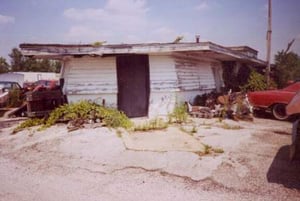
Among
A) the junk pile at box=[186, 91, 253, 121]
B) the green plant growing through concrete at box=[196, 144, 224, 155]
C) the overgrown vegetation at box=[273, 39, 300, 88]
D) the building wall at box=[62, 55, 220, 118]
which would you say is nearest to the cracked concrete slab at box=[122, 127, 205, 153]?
the green plant growing through concrete at box=[196, 144, 224, 155]

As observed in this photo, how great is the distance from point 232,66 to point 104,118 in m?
12.1

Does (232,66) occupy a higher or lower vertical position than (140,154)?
higher

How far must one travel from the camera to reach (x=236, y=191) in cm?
446

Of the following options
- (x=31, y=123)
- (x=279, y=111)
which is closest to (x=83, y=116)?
(x=31, y=123)

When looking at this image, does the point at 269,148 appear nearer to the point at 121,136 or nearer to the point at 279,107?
the point at 121,136

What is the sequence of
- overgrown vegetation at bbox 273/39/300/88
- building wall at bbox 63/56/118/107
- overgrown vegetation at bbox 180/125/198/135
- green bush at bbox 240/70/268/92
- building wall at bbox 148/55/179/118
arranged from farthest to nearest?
overgrown vegetation at bbox 273/39/300/88, green bush at bbox 240/70/268/92, building wall at bbox 148/55/179/118, building wall at bbox 63/56/118/107, overgrown vegetation at bbox 180/125/198/135

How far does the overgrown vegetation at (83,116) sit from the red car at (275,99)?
5.35 metres

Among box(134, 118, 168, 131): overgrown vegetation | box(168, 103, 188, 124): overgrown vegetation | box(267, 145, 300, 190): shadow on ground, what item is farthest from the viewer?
box(168, 103, 188, 124): overgrown vegetation

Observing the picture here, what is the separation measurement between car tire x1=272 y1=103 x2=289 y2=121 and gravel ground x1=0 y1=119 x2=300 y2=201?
273 centimetres

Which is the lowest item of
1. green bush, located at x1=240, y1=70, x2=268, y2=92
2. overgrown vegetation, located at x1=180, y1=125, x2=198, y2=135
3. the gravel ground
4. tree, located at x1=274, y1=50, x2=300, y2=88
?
the gravel ground

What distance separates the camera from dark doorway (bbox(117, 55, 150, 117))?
1166 centimetres

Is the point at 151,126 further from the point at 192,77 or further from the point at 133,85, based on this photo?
the point at 192,77

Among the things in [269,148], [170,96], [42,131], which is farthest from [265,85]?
[42,131]

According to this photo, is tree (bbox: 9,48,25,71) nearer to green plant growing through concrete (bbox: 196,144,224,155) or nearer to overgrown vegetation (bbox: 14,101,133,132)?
overgrown vegetation (bbox: 14,101,133,132)
